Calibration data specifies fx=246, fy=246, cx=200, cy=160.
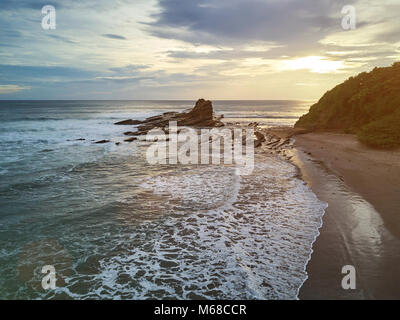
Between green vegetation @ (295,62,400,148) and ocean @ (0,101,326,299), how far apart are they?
1002 centimetres

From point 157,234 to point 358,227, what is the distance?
5.96 meters

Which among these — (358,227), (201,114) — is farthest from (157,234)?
(201,114)

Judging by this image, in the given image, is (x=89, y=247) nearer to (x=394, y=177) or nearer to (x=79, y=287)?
(x=79, y=287)

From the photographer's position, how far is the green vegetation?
18509 mm

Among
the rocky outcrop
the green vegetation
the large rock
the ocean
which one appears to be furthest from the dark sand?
the large rock

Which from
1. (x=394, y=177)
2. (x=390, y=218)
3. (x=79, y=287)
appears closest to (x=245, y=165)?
(x=394, y=177)

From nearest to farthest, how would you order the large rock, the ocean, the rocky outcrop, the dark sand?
the dark sand < the ocean < the rocky outcrop < the large rock

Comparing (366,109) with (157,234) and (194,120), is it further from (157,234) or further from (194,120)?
(194,120)

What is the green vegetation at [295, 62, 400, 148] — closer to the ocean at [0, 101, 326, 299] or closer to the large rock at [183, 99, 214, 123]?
the ocean at [0, 101, 326, 299]

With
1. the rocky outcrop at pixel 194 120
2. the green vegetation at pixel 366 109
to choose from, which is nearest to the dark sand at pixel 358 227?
the green vegetation at pixel 366 109

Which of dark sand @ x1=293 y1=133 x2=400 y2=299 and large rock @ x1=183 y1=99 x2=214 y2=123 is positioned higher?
large rock @ x1=183 y1=99 x2=214 y2=123

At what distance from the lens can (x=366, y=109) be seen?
24094mm

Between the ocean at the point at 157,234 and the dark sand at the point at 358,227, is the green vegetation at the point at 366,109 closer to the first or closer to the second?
the dark sand at the point at 358,227

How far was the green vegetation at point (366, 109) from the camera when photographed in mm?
18509
